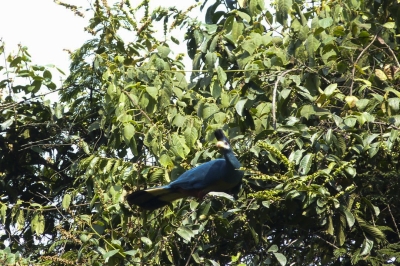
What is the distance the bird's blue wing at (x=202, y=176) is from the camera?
165 inches

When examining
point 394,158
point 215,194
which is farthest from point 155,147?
point 394,158

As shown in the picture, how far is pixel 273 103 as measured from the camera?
156 inches

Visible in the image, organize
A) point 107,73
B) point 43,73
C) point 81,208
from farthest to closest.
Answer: point 43,73 < point 81,208 < point 107,73

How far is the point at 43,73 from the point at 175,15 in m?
1.21

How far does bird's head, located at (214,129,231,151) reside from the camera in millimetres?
4094

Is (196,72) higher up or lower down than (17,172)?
higher up

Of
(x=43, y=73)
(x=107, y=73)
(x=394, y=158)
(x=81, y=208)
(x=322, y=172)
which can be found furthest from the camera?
(x=43, y=73)

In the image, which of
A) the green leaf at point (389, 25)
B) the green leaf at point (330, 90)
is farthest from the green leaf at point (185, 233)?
the green leaf at point (389, 25)

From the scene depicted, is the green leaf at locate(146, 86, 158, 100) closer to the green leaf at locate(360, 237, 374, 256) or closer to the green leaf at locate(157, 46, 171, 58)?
the green leaf at locate(157, 46, 171, 58)

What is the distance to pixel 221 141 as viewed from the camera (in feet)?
13.5

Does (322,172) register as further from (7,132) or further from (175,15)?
(7,132)

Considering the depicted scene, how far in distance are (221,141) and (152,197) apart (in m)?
0.47

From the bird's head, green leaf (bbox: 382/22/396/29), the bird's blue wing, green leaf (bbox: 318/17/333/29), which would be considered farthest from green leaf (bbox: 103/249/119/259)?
green leaf (bbox: 382/22/396/29)

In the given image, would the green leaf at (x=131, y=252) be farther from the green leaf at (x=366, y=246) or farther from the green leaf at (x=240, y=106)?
the green leaf at (x=366, y=246)
